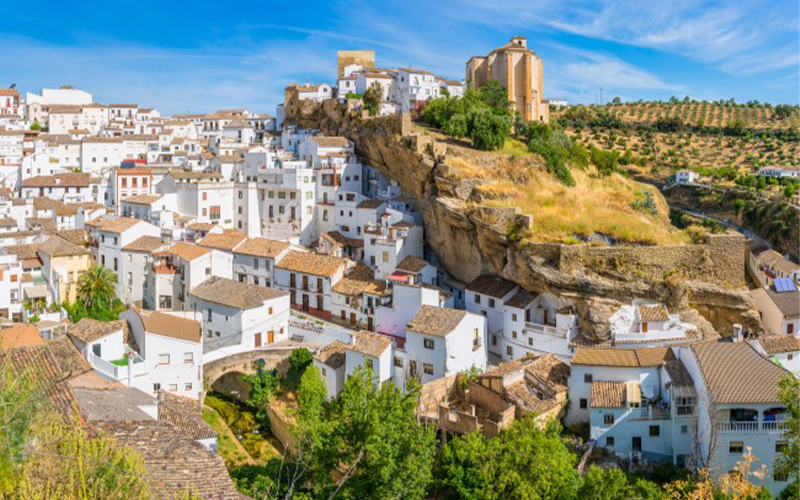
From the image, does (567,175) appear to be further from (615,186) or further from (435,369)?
(435,369)

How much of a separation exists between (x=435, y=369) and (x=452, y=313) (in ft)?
7.25

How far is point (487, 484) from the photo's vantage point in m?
17.1

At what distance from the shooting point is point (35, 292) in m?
31.7

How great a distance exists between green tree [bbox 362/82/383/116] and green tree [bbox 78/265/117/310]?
742 inches

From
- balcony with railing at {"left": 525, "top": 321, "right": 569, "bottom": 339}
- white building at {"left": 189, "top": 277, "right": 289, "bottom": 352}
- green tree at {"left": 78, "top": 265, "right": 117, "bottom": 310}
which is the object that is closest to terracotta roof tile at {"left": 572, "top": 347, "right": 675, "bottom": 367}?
balcony with railing at {"left": 525, "top": 321, "right": 569, "bottom": 339}

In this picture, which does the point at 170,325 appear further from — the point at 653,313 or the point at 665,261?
the point at 665,261

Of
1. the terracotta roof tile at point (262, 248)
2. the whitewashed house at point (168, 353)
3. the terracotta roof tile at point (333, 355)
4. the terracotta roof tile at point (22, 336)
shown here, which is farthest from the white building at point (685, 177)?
the terracotta roof tile at point (22, 336)

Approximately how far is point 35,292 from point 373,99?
23.2 meters

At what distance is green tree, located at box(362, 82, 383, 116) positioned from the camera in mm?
44266

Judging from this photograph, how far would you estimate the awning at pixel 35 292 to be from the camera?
3150cm

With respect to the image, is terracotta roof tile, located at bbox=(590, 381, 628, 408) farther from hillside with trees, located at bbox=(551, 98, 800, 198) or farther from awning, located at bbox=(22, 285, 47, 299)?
hillside with trees, located at bbox=(551, 98, 800, 198)

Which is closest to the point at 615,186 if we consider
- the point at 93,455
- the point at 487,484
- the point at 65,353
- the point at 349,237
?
the point at 349,237

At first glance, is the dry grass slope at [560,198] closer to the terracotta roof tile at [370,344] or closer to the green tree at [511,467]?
the terracotta roof tile at [370,344]

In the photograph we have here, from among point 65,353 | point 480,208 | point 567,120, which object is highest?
point 567,120
